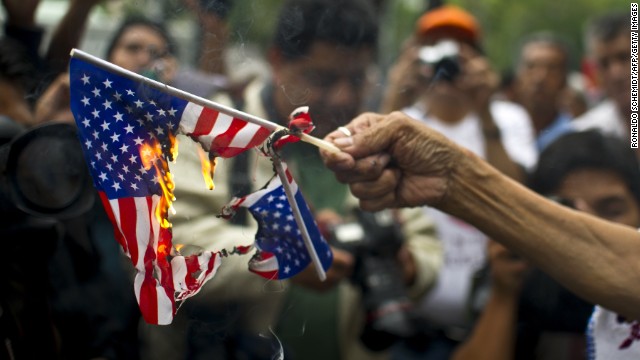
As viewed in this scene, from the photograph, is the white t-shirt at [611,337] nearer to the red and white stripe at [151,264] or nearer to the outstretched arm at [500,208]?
the outstretched arm at [500,208]

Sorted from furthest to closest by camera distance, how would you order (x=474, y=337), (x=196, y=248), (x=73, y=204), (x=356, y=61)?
(x=474, y=337), (x=356, y=61), (x=73, y=204), (x=196, y=248)

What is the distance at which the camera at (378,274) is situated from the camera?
3.12 metres

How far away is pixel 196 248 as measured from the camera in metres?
2.23

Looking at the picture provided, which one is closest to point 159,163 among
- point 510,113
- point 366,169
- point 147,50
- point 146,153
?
point 146,153

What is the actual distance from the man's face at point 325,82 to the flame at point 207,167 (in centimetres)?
39

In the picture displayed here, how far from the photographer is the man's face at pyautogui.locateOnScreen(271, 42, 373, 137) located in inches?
24.1

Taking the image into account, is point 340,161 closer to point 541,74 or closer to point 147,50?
point 147,50

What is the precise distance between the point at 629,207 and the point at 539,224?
3.26ft

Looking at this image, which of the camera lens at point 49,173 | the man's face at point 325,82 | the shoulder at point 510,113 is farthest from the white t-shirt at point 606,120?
the camera lens at point 49,173

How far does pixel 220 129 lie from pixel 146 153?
187 millimetres

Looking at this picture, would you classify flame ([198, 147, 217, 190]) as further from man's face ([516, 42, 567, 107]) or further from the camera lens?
man's face ([516, 42, 567, 107])

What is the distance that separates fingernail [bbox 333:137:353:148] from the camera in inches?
84.3

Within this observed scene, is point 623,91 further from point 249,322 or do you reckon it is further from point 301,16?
point 249,322

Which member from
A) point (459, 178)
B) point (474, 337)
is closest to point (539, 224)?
point (459, 178)
